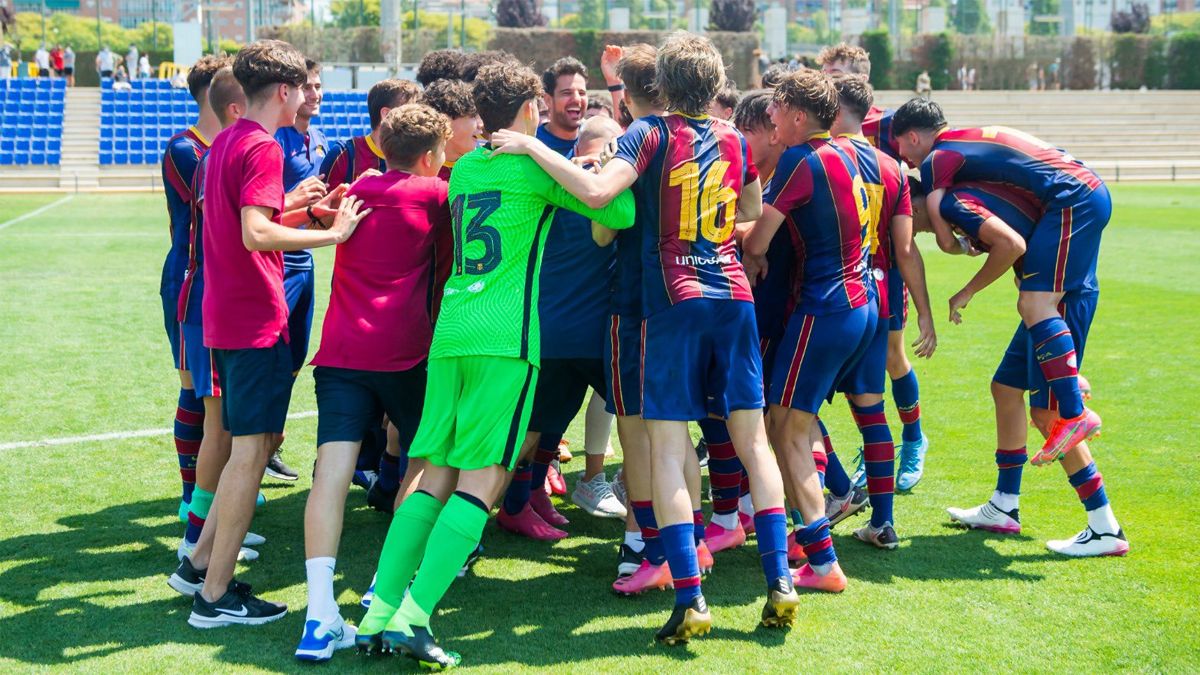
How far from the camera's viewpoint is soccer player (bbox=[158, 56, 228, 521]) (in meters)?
5.54

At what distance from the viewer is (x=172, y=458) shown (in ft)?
23.2

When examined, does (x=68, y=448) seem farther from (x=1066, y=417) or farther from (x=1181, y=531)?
(x=1181, y=531)

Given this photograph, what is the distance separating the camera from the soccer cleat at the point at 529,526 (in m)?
5.79

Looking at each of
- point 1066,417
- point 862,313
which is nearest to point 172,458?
point 862,313

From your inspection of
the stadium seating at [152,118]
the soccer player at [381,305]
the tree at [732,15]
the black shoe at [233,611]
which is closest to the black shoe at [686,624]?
the soccer player at [381,305]

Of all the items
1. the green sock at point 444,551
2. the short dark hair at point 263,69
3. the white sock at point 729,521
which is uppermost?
the short dark hair at point 263,69

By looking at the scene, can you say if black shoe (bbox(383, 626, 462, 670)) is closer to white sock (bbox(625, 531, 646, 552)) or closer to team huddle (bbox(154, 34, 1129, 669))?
team huddle (bbox(154, 34, 1129, 669))

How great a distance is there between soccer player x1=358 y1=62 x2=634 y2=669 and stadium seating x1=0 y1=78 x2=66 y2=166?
32.3 m

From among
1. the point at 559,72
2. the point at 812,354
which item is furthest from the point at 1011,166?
the point at 559,72

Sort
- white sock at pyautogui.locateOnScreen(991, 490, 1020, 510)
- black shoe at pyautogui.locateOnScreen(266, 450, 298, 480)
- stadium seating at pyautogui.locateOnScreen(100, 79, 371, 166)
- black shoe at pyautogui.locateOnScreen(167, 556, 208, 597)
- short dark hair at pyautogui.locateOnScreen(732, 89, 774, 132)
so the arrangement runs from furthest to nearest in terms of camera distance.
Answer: stadium seating at pyautogui.locateOnScreen(100, 79, 371, 166)
black shoe at pyautogui.locateOnScreen(266, 450, 298, 480)
white sock at pyautogui.locateOnScreen(991, 490, 1020, 510)
short dark hair at pyautogui.locateOnScreen(732, 89, 774, 132)
black shoe at pyautogui.locateOnScreen(167, 556, 208, 597)

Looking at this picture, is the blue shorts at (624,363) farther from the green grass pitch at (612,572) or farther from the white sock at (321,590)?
the white sock at (321,590)

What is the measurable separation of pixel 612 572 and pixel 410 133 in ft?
7.05

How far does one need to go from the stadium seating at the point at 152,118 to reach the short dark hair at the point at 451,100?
102 ft

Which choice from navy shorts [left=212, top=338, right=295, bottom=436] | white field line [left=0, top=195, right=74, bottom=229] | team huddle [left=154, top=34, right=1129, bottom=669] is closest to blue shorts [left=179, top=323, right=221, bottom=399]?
team huddle [left=154, top=34, right=1129, bottom=669]
